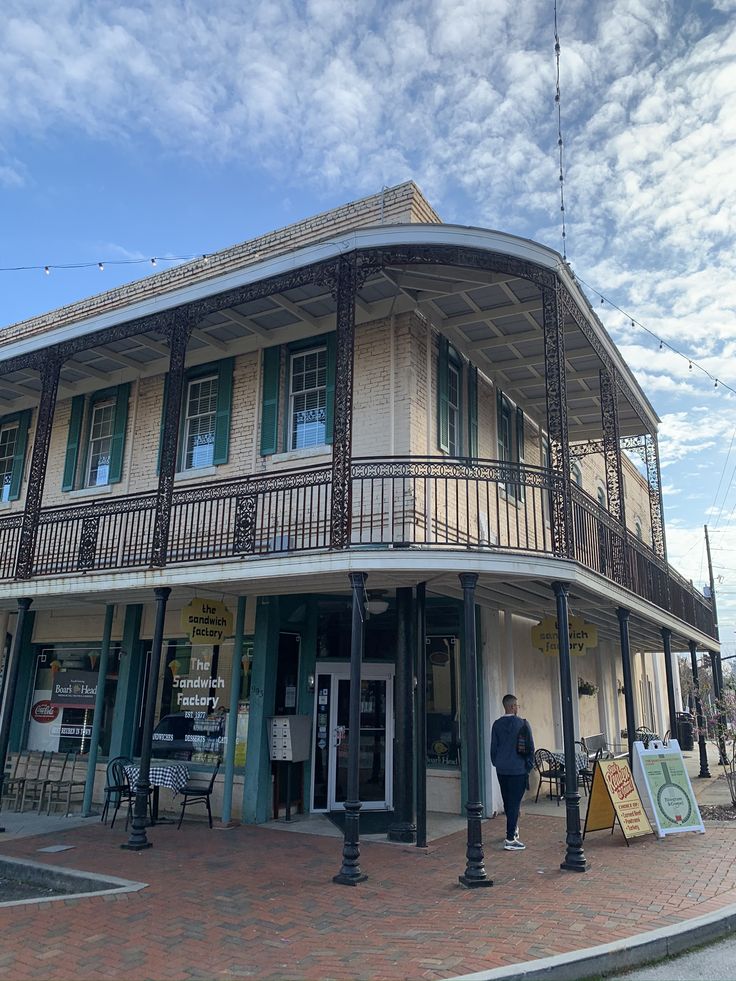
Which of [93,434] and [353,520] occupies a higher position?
[93,434]

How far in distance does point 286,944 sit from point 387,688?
18.6ft

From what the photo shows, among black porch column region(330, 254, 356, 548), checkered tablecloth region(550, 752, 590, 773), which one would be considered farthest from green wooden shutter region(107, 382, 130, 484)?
checkered tablecloth region(550, 752, 590, 773)

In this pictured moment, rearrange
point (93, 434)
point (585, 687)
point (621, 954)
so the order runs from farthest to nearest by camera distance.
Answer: point (585, 687)
point (93, 434)
point (621, 954)

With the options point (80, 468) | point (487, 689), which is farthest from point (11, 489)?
point (487, 689)

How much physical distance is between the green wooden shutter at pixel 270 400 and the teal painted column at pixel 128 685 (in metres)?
3.61

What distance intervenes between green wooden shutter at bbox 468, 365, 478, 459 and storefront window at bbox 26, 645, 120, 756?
6645mm

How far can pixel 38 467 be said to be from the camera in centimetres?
1109

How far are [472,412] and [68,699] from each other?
8.36m

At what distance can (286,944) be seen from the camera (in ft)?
18.6

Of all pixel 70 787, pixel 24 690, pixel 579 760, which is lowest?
pixel 70 787

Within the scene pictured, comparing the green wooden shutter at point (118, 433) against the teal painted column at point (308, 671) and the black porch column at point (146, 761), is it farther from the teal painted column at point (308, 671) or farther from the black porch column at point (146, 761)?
the teal painted column at point (308, 671)

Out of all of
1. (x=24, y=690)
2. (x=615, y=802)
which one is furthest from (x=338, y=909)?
(x=24, y=690)

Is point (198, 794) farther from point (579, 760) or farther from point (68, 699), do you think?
point (579, 760)

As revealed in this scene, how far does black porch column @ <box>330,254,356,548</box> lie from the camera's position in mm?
8328
